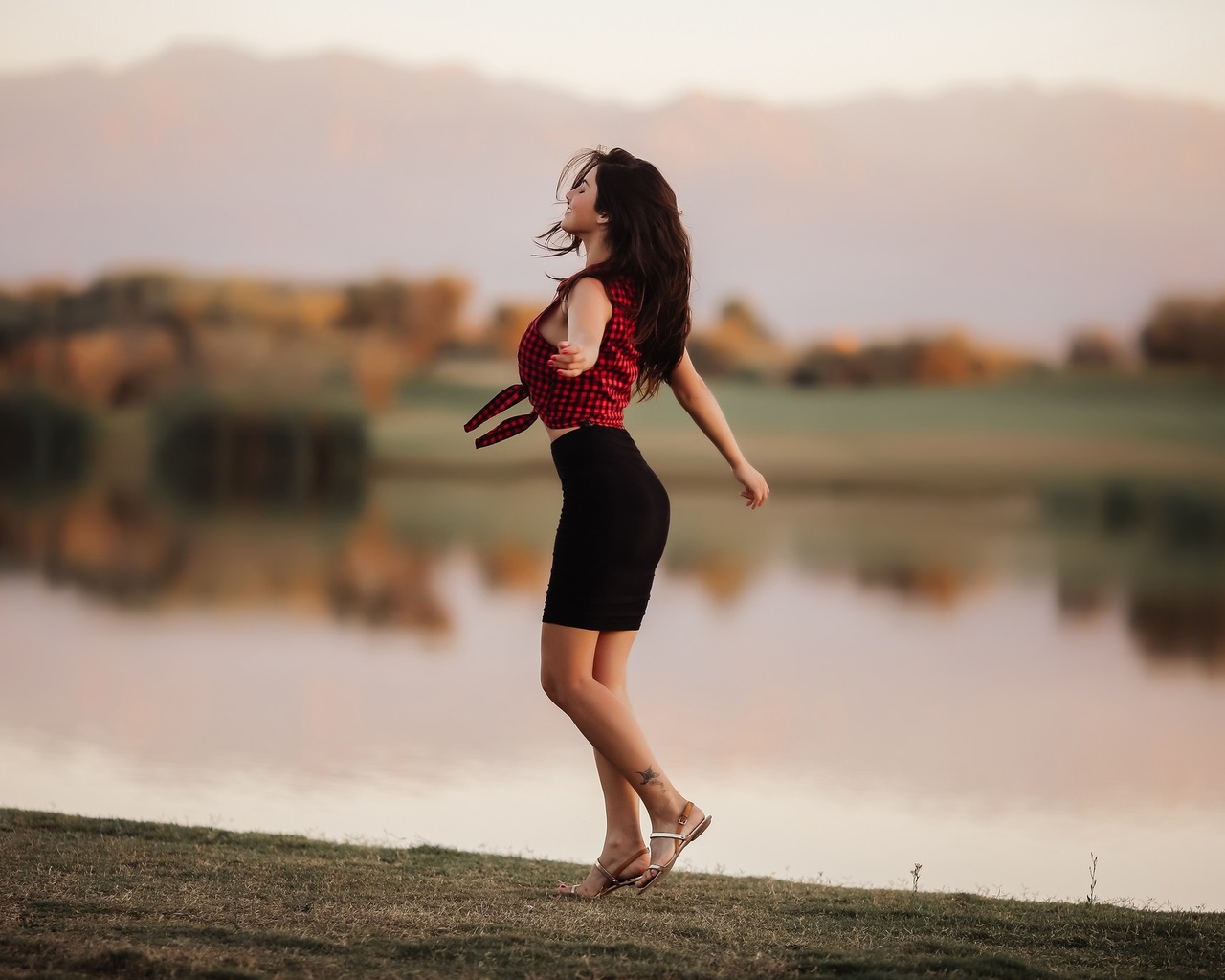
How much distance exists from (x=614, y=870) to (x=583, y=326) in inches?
52.0

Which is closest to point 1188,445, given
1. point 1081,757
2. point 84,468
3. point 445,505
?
point 445,505

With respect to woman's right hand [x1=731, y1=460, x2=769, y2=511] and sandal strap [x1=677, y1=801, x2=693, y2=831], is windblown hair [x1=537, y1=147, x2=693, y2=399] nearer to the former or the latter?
woman's right hand [x1=731, y1=460, x2=769, y2=511]

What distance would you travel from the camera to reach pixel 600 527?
3.68 meters

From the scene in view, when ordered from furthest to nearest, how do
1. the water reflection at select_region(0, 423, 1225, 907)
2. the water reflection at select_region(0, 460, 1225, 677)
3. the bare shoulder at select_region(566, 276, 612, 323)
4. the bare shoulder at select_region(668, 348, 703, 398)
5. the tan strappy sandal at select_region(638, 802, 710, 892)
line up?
the water reflection at select_region(0, 460, 1225, 677), the water reflection at select_region(0, 423, 1225, 907), the bare shoulder at select_region(668, 348, 703, 398), the tan strappy sandal at select_region(638, 802, 710, 892), the bare shoulder at select_region(566, 276, 612, 323)

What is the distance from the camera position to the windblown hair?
12.5 feet

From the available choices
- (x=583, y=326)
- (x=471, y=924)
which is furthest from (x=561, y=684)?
(x=583, y=326)

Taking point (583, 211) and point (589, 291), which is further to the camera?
point (583, 211)

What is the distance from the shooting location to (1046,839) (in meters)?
7.05

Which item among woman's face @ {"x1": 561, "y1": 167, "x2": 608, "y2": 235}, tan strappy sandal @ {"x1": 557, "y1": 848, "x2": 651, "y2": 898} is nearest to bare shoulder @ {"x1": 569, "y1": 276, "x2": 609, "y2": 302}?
woman's face @ {"x1": 561, "y1": 167, "x2": 608, "y2": 235}

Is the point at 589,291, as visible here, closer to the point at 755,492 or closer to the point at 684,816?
the point at 755,492

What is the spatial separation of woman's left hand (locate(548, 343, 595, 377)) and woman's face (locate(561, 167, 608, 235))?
53 cm

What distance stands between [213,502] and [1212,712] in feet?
99.0

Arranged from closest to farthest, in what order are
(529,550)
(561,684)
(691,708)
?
(561,684), (691,708), (529,550)

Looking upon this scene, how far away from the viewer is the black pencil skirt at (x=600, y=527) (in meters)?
3.69
